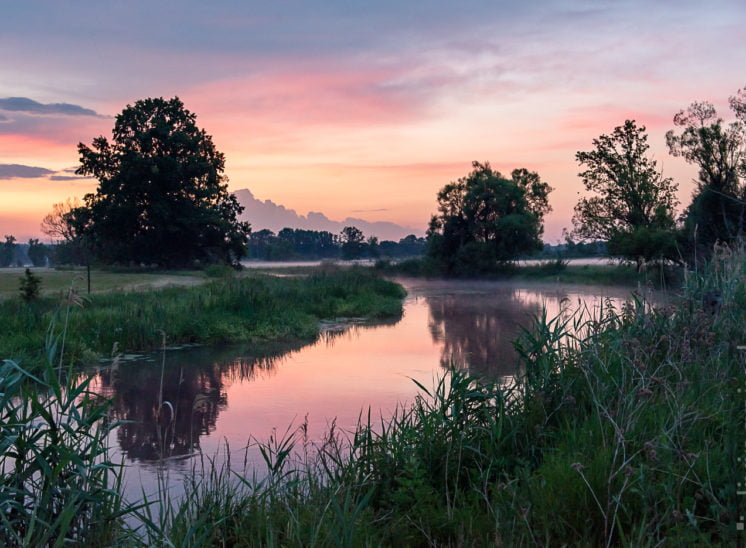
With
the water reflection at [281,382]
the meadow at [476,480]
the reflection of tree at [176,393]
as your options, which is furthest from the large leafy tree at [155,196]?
the meadow at [476,480]

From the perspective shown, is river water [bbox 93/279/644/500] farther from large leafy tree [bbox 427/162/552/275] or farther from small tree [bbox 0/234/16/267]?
small tree [bbox 0/234/16/267]

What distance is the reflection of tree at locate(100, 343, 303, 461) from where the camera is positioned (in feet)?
24.9

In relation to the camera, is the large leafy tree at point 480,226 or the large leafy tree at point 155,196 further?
the large leafy tree at point 480,226

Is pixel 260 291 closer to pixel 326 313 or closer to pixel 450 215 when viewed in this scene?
pixel 326 313

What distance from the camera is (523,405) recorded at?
5730 mm

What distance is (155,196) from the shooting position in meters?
40.3

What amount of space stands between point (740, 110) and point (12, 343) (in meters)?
33.5

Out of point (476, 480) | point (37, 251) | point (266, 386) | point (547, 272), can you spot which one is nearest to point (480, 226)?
point (547, 272)

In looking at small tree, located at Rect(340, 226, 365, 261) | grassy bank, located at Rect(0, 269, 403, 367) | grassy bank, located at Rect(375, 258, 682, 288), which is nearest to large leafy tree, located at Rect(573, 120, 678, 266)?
grassy bank, located at Rect(375, 258, 682, 288)

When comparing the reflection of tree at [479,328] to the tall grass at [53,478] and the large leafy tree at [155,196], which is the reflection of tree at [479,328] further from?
the large leafy tree at [155,196]

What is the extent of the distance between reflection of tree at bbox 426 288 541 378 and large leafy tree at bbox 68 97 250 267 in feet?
54.7

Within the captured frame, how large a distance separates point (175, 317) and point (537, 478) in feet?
41.6

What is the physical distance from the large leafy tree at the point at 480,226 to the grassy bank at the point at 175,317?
26.0m

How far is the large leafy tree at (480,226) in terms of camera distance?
48.2m
